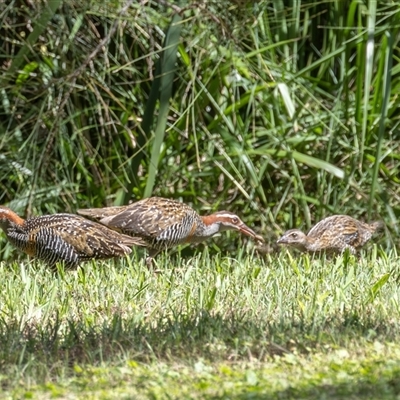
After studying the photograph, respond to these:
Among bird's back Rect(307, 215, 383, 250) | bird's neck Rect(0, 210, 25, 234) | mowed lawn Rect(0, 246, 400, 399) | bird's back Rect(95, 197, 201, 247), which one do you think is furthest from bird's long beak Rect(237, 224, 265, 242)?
bird's neck Rect(0, 210, 25, 234)

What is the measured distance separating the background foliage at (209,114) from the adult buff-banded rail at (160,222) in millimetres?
571

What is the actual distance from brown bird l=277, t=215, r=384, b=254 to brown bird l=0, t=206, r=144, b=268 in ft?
5.17

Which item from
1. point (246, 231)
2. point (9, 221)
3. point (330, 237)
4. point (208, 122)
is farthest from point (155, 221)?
point (208, 122)

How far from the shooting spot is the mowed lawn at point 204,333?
511cm

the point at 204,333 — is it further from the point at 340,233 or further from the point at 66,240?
the point at 340,233

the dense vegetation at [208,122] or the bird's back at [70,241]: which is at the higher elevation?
the dense vegetation at [208,122]

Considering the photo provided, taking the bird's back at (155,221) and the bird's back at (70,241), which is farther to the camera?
the bird's back at (155,221)

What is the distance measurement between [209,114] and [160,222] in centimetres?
205

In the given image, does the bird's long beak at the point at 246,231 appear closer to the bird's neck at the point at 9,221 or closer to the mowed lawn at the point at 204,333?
the mowed lawn at the point at 204,333

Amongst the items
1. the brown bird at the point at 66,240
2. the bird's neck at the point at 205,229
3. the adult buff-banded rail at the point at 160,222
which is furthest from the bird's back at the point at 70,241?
the bird's neck at the point at 205,229

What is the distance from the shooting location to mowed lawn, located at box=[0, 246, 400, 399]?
5113 mm

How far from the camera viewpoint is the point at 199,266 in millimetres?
8719

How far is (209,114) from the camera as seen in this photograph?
11.4 m

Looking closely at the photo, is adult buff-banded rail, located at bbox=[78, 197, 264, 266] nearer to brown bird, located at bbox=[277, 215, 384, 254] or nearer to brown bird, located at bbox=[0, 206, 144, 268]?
brown bird, located at bbox=[0, 206, 144, 268]
